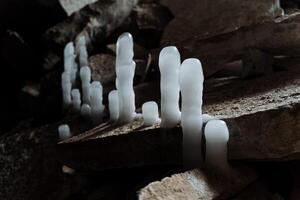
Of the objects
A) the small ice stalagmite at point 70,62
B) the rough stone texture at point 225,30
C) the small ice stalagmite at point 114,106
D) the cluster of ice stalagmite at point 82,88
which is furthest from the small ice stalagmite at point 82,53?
the small ice stalagmite at point 114,106

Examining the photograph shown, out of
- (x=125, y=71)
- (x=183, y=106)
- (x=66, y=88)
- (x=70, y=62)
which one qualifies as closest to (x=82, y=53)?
(x=70, y=62)

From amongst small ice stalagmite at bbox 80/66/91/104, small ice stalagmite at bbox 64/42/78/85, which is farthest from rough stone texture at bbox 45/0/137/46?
small ice stalagmite at bbox 80/66/91/104

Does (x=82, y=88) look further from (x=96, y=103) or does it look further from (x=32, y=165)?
(x=32, y=165)

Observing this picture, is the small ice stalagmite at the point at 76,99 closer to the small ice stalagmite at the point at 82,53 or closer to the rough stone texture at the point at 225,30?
the small ice stalagmite at the point at 82,53

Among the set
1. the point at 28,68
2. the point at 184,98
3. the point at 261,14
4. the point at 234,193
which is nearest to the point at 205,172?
the point at 234,193

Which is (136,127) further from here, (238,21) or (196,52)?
(238,21)
